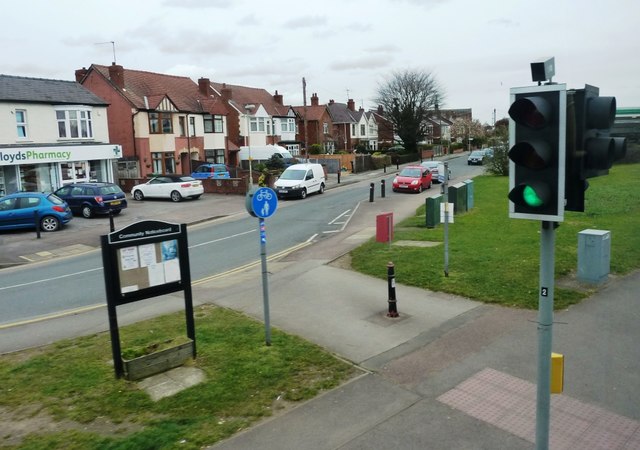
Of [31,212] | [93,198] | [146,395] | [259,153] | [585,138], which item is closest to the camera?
[585,138]

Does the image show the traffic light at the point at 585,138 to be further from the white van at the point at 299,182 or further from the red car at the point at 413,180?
the red car at the point at 413,180

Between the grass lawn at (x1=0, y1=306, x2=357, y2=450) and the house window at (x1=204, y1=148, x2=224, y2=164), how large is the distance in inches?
1625

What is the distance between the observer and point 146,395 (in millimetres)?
6930

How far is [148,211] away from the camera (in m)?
30.0

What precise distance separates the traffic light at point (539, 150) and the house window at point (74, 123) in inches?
1374

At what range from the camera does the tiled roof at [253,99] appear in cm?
6049

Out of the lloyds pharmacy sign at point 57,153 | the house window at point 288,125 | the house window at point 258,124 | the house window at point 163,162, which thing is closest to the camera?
the lloyds pharmacy sign at point 57,153

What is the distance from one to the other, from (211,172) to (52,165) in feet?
38.5

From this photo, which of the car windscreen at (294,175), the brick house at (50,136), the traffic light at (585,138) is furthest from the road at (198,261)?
the traffic light at (585,138)

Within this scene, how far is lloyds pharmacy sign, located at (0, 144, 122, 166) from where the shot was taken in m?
29.8

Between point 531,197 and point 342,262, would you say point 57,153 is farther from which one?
point 531,197

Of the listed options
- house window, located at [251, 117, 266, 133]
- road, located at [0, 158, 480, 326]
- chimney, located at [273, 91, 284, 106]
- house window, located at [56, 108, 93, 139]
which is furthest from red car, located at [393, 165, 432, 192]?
chimney, located at [273, 91, 284, 106]

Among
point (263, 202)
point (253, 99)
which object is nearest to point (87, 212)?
point (263, 202)

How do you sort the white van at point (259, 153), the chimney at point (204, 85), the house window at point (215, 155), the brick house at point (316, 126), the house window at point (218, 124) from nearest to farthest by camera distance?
the house window at point (215, 155)
the house window at point (218, 124)
the chimney at point (204, 85)
the white van at point (259, 153)
the brick house at point (316, 126)
